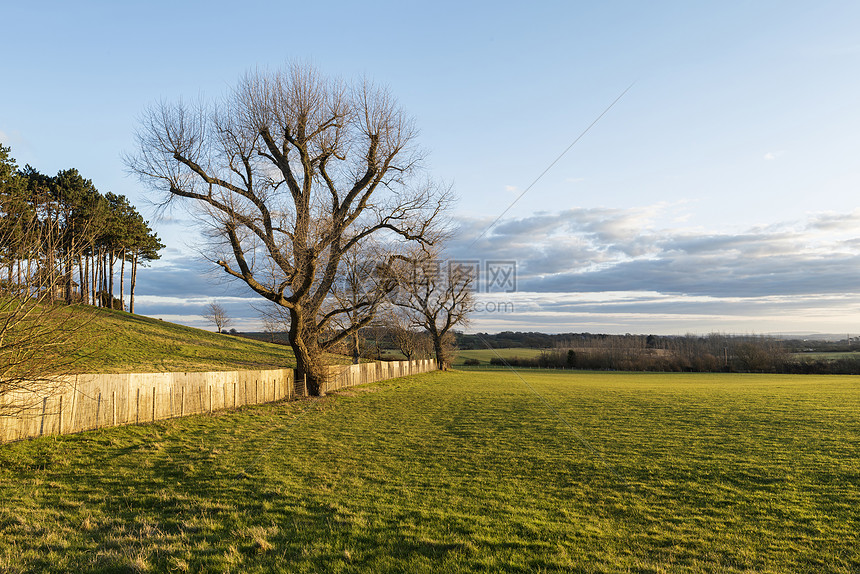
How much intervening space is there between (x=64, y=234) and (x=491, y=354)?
302ft

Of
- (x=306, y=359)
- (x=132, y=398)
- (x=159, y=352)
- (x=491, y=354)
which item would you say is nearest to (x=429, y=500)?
(x=132, y=398)

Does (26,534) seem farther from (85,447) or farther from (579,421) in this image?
(579,421)

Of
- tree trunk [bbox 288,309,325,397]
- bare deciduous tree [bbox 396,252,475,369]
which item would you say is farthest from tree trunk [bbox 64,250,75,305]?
bare deciduous tree [bbox 396,252,475,369]

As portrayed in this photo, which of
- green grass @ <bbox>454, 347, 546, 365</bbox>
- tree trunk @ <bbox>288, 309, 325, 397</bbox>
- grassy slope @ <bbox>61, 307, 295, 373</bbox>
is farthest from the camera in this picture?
green grass @ <bbox>454, 347, 546, 365</bbox>

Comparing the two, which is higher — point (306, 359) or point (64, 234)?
point (64, 234)

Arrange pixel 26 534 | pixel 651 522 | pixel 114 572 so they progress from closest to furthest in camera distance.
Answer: pixel 114 572
pixel 26 534
pixel 651 522

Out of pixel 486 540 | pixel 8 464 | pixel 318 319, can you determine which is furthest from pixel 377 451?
pixel 318 319

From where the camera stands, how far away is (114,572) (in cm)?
473

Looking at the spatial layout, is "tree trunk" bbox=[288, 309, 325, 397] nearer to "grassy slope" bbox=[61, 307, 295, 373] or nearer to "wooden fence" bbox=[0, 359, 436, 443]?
"wooden fence" bbox=[0, 359, 436, 443]

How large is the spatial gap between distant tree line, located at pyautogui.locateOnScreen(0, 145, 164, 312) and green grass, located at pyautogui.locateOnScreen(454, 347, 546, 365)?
5059 centimetres

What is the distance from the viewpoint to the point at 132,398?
12891mm

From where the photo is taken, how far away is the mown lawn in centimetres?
512

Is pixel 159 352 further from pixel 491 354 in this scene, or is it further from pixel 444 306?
pixel 491 354

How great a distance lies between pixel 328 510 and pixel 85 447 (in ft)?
23.5
